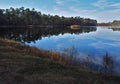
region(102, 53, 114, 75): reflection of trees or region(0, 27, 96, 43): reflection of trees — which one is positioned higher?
region(102, 53, 114, 75): reflection of trees

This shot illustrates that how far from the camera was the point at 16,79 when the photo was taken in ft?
25.3

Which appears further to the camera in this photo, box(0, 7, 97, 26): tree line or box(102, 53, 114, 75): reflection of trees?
box(0, 7, 97, 26): tree line

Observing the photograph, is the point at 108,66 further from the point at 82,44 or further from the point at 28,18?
the point at 28,18

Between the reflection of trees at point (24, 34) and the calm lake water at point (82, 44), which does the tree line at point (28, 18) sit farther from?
the calm lake water at point (82, 44)

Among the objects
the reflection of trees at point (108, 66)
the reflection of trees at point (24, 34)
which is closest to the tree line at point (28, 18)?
the reflection of trees at point (24, 34)

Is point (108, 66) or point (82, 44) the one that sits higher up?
point (108, 66)

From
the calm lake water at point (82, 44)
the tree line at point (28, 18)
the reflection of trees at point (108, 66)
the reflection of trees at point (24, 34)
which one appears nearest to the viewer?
the reflection of trees at point (108, 66)

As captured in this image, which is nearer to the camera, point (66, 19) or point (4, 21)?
point (4, 21)

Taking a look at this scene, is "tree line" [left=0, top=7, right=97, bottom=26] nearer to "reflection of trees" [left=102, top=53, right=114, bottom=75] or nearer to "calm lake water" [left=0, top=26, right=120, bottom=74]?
"calm lake water" [left=0, top=26, right=120, bottom=74]

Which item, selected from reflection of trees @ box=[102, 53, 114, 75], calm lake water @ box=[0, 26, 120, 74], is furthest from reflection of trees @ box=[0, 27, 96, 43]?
reflection of trees @ box=[102, 53, 114, 75]

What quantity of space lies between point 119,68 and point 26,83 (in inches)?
331

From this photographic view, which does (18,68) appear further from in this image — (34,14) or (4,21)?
(34,14)

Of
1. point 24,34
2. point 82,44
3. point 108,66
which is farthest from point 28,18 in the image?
point 108,66

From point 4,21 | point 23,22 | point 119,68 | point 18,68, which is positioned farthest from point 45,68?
point 23,22
